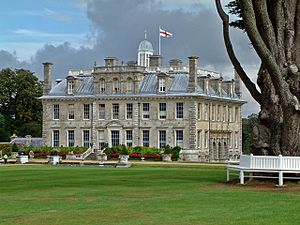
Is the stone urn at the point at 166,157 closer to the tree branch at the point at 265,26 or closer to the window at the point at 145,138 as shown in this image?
the window at the point at 145,138

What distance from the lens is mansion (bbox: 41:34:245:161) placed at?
7194cm

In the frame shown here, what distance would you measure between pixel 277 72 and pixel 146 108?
52837 mm

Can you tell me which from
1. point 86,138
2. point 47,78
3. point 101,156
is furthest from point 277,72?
point 47,78

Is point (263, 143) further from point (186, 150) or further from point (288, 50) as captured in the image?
point (186, 150)

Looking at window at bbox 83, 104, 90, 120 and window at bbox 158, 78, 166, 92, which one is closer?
window at bbox 158, 78, 166, 92

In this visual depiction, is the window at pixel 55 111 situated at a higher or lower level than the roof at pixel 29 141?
higher

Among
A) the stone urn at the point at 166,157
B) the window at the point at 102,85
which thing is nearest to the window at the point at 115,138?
the window at the point at 102,85

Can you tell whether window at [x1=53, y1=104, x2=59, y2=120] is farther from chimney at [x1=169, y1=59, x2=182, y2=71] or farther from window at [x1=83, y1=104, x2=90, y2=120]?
chimney at [x1=169, y1=59, x2=182, y2=71]

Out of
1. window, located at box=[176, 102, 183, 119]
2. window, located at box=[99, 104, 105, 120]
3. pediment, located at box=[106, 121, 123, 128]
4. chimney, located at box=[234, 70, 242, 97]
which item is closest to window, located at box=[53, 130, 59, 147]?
window, located at box=[99, 104, 105, 120]

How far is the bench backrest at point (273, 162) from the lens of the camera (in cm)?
2125

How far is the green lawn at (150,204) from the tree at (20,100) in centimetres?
6927

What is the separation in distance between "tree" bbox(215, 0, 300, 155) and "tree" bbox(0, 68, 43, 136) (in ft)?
228

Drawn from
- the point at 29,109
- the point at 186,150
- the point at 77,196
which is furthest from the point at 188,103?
the point at 77,196

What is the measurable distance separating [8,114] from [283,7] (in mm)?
73249
